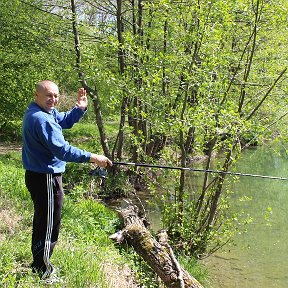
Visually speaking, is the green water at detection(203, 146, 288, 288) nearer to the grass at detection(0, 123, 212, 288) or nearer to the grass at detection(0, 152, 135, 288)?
the grass at detection(0, 123, 212, 288)

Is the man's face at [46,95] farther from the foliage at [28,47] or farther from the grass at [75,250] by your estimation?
the foliage at [28,47]

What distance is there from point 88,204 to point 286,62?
4701 mm

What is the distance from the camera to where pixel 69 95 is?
24.1m

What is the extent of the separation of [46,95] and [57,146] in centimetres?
59

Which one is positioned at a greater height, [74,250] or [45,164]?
[45,164]

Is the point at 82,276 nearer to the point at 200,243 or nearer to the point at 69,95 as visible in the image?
the point at 200,243

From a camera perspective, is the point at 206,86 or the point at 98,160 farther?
the point at 206,86

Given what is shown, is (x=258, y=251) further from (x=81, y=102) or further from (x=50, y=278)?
(x=50, y=278)

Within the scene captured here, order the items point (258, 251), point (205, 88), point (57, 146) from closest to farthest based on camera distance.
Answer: point (57, 146) < point (205, 88) < point (258, 251)

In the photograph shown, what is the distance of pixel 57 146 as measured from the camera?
403 cm

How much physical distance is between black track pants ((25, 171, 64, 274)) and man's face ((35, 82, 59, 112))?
678mm

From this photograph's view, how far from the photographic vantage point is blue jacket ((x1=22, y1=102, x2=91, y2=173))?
4.05 metres

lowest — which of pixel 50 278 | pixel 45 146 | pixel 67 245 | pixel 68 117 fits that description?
pixel 67 245

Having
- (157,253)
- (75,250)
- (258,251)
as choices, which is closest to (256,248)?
(258,251)
